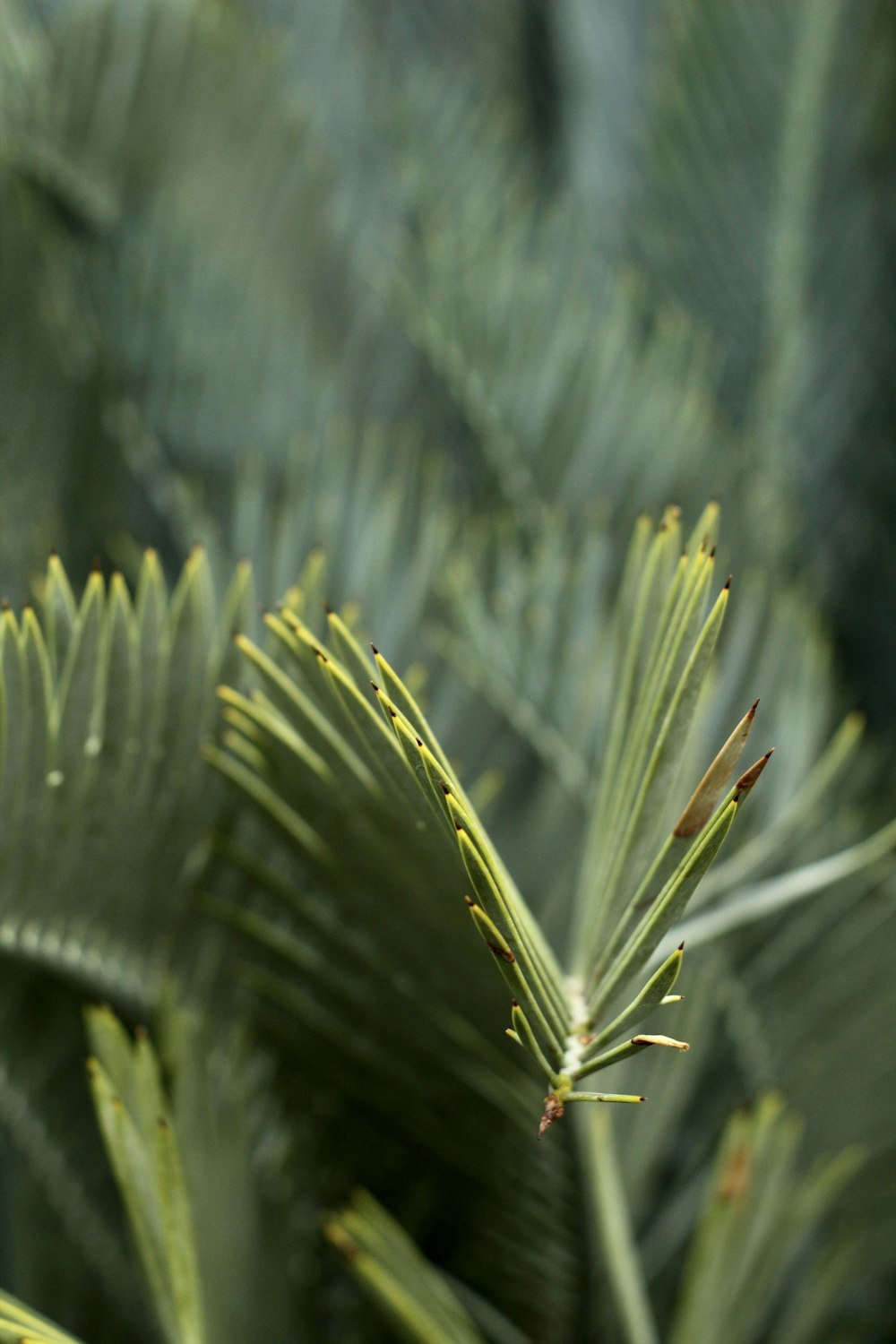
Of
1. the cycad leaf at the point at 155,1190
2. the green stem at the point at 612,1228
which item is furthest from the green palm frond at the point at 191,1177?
the green stem at the point at 612,1228

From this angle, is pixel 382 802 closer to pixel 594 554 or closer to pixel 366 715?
pixel 366 715

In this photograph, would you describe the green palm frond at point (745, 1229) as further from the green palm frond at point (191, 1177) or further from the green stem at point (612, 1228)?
the green palm frond at point (191, 1177)

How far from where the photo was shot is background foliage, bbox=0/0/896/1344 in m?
0.37

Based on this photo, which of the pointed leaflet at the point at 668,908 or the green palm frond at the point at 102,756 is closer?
the pointed leaflet at the point at 668,908

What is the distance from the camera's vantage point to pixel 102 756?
13.8 inches

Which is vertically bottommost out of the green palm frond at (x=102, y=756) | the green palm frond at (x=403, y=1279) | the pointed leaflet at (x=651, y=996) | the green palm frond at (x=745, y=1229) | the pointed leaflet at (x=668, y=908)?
the green palm frond at (x=745, y=1229)

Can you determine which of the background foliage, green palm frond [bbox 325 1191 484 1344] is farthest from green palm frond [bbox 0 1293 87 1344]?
green palm frond [bbox 325 1191 484 1344]

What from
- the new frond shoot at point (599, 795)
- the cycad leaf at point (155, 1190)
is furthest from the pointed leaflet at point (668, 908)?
the cycad leaf at point (155, 1190)

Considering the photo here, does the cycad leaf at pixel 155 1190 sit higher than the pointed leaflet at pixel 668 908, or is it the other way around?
the cycad leaf at pixel 155 1190

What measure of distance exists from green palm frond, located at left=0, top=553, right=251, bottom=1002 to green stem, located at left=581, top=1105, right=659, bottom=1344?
0.52 feet

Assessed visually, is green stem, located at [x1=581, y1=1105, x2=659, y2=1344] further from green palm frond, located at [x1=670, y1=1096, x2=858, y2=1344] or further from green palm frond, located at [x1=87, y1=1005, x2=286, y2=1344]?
green palm frond, located at [x1=87, y1=1005, x2=286, y2=1344]

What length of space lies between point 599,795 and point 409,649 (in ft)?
0.61

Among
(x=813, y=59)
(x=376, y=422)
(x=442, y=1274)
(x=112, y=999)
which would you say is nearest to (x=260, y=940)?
(x=112, y=999)

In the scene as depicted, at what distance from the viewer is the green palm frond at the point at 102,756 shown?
329 mm
